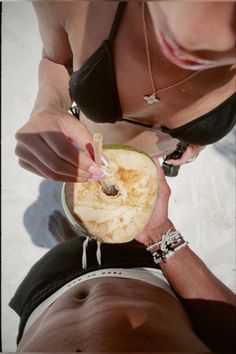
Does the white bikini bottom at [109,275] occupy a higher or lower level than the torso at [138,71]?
lower

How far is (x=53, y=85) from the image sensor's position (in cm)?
85

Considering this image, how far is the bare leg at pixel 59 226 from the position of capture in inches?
55.2

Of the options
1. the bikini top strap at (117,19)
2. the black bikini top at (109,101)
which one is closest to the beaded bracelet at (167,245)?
the black bikini top at (109,101)

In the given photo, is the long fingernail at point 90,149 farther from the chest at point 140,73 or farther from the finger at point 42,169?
the chest at point 140,73

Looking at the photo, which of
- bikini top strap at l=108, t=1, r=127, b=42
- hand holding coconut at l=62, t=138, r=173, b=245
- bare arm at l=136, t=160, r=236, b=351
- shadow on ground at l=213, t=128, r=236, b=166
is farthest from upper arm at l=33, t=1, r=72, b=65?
shadow on ground at l=213, t=128, r=236, b=166

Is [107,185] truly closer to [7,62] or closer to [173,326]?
[173,326]

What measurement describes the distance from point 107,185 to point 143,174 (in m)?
0.09

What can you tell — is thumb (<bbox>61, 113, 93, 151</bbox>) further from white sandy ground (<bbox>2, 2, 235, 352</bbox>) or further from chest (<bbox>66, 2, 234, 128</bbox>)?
Answer: white sandy ground (<bbox>2, 2, 235, 352</bbox>)

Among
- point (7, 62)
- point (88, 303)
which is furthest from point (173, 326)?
point (7, 62)

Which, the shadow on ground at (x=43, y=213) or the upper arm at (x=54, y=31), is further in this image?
the shadow on ground at (x=43, y=213)

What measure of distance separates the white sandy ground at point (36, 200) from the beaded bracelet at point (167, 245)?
0.58 meters

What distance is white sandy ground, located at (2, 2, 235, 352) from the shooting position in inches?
57.1

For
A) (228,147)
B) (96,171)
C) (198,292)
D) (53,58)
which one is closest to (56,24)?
(53,58)

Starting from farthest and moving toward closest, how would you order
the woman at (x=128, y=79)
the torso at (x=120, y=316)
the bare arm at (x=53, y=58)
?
the bare arm at (x=53, y=58) < the torso at (x=120, y=316) < the woman at (x=128, y=79)
